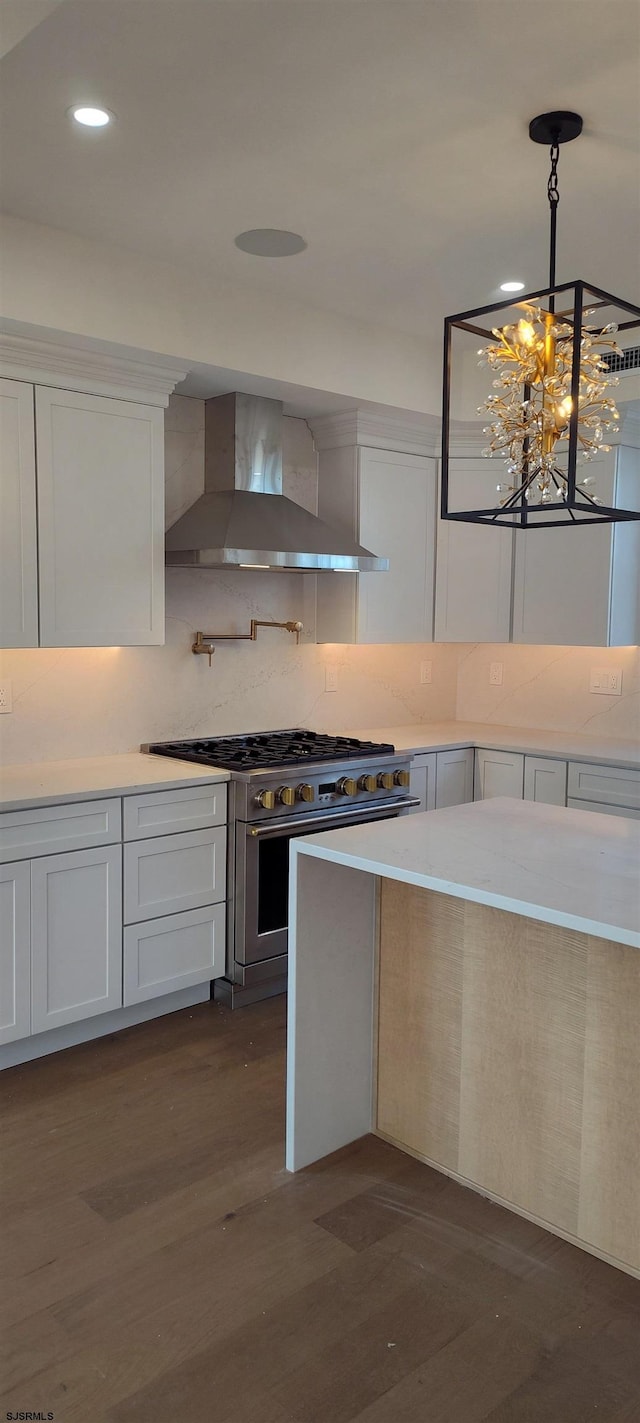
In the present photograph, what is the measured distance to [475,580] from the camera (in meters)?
4.78

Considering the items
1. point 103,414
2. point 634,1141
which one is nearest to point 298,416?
point 103,414

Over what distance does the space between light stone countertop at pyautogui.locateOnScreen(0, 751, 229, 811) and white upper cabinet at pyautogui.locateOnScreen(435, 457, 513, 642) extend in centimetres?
169

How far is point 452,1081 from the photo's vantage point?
8.19 feet

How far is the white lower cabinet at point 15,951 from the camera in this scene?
3.00 meters

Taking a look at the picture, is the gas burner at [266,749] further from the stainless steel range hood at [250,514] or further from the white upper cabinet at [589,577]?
the white upper cabinet at [589,577]

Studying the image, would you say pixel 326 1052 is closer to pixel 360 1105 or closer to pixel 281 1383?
pixel 360 1105

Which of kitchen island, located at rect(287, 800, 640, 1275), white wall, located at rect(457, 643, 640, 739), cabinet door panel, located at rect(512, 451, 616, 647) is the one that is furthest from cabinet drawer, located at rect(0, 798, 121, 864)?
white wall, located at rect(457, 643, 640, 739)

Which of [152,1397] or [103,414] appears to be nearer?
[152,1397]

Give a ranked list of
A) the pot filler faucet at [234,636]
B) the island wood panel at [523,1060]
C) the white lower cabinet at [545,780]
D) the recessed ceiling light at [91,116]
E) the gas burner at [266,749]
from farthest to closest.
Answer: the white lower cabinet at [545,780], the pot filler faucet at [234,636], the gas burner at [266,749], the recessed ceiling light at [91,116], the island wood panel at [523,1060]

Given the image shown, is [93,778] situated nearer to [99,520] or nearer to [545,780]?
[99,520]

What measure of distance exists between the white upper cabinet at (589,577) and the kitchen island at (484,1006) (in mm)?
1834

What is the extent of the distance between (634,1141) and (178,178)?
2.77 metres

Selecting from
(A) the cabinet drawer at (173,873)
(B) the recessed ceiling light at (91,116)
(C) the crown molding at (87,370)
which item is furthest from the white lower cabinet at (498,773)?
(B) the recessed ceiling light at (91,116)

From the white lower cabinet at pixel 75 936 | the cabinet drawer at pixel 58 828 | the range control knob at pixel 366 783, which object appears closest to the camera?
the cabinet drawer at pixel 58 828
